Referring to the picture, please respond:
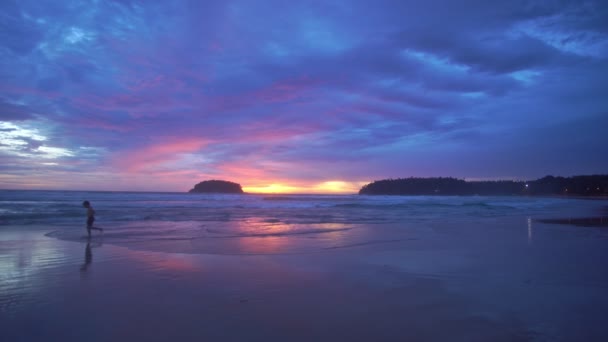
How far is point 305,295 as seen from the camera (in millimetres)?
6492

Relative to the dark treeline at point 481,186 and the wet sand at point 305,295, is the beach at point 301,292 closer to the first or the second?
the wet sand at point 305,295

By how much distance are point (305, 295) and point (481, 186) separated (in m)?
166

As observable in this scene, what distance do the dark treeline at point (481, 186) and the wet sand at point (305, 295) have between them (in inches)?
5844

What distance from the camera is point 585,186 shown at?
405 ft

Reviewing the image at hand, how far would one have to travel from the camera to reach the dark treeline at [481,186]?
133 metres

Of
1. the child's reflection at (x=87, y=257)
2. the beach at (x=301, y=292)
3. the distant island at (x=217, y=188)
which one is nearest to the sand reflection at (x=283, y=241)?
the beach at (x=301, y=292)

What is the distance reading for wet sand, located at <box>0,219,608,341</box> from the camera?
4836 millimetres

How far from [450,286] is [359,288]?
1913 mm

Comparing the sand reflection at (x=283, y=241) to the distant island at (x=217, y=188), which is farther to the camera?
the distant island at (x=217, y=188)

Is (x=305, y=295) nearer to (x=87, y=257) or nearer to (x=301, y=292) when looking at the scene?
(x=301, y=292)

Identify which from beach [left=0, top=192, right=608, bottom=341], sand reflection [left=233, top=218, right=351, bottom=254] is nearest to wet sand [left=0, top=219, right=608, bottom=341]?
beach [left=0, top=192, right=608, bottom=341]

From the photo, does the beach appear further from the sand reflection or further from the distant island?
the distant island

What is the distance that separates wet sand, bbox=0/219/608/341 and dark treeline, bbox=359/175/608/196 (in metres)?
148

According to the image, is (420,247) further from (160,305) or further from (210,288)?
(160,305)
